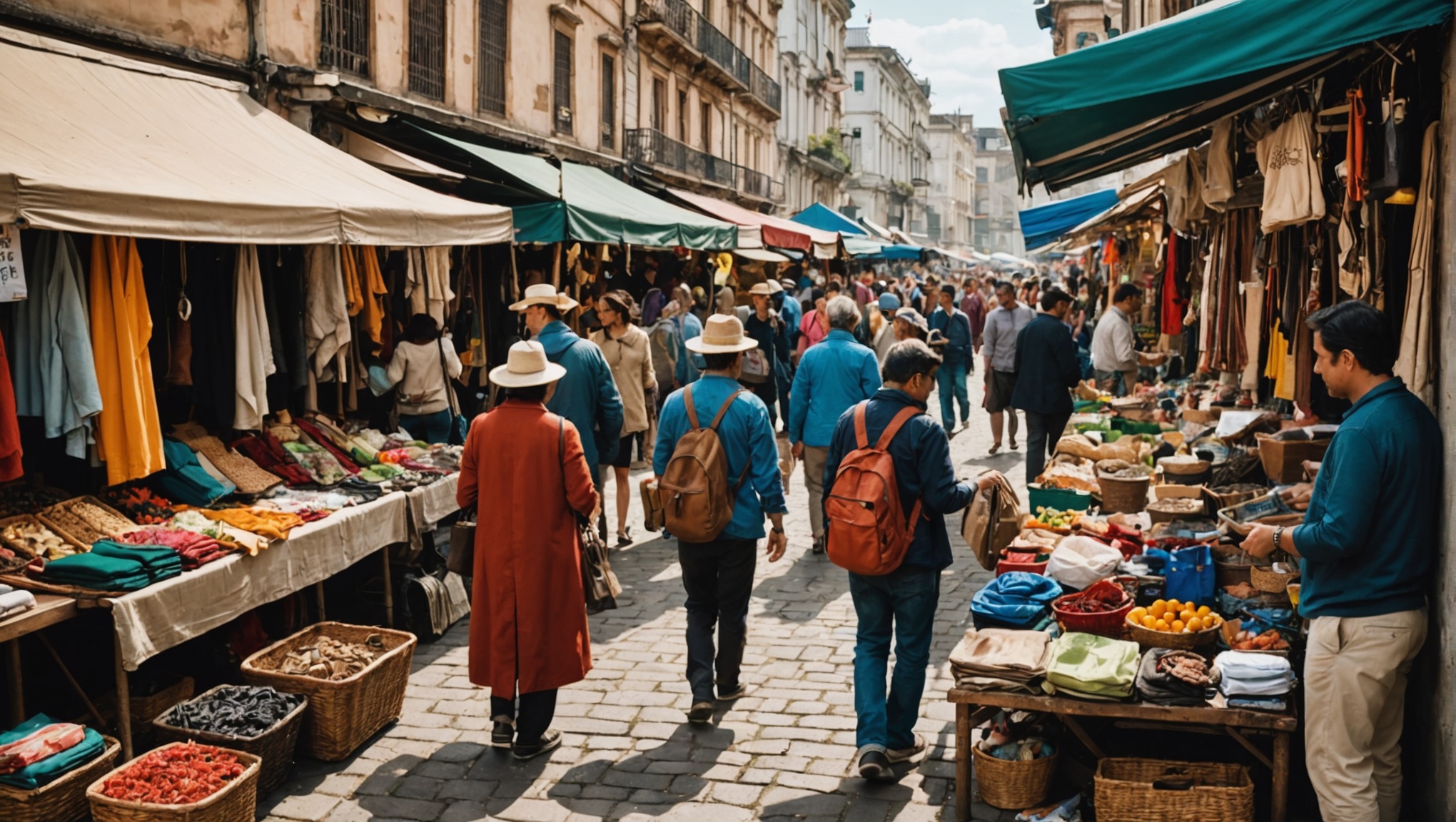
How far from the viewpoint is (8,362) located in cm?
539

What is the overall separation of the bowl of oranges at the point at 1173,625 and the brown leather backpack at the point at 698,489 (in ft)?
5.98

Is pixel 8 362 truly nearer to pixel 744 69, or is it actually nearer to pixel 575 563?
pixel 575 563

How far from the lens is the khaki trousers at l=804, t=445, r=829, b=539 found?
27.0 feet

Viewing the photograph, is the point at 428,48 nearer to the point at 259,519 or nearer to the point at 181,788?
the point at 259,519

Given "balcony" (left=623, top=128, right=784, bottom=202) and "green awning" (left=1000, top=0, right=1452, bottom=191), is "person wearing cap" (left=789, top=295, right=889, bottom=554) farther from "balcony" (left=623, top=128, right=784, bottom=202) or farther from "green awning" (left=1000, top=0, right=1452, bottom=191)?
"balcony" (left=623, top=128, right=784, bottom=202)

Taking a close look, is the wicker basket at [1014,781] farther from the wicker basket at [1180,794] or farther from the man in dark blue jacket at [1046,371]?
the man in dark blue jacket at [1046,371]

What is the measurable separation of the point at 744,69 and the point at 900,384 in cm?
2648

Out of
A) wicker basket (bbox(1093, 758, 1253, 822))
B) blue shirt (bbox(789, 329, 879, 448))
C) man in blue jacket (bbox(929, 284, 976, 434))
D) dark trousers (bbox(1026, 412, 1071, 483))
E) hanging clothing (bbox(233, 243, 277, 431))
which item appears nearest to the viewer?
wicker basket (bbox(1093, 758, 1253, 822))

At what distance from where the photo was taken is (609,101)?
20.7m

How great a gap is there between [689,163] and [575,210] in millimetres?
14844

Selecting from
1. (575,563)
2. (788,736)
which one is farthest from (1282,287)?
(575,563)

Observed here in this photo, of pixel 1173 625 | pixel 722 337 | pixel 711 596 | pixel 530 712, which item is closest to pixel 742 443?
pixel 722 337

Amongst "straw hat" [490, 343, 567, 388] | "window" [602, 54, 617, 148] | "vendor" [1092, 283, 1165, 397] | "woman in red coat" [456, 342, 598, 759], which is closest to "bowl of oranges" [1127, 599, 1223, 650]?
"woman in red coat" [456, 342, 598, 759]

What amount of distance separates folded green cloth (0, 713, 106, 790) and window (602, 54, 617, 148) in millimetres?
16728
